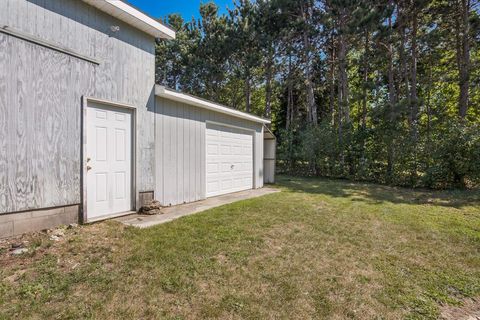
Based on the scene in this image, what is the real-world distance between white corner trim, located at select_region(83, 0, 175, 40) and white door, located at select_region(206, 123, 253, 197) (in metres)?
2.28

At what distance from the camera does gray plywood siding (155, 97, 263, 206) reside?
16.8ft

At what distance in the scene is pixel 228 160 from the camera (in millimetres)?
7105

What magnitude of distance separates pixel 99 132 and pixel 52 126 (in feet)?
2.23

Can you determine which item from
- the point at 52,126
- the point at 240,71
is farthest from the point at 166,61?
the point at 52,126

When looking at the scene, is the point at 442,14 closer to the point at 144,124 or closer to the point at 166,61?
the point at 144,124

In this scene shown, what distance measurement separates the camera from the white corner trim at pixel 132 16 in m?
3.99

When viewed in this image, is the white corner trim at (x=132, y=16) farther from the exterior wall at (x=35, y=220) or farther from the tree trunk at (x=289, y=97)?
the tree trunk at (x=289, y=97)

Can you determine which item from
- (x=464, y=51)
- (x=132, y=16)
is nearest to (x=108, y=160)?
(x=132, y=16)

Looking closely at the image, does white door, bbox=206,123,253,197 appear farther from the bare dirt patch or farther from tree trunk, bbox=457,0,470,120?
tree trunk, bbox=457,0,470,120

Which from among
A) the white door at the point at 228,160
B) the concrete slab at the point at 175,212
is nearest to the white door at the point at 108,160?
the concrete slab at the point at 175,212

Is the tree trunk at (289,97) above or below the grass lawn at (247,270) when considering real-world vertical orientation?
above

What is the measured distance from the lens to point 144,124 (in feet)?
15.7

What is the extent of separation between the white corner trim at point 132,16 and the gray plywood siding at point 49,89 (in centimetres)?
11

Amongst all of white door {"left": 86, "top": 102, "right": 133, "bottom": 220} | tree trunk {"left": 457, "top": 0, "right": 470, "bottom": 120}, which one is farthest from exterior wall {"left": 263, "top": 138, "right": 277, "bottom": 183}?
tree trunk {"left": 457, "top": 0, "right": 470, "bottom": 120}
